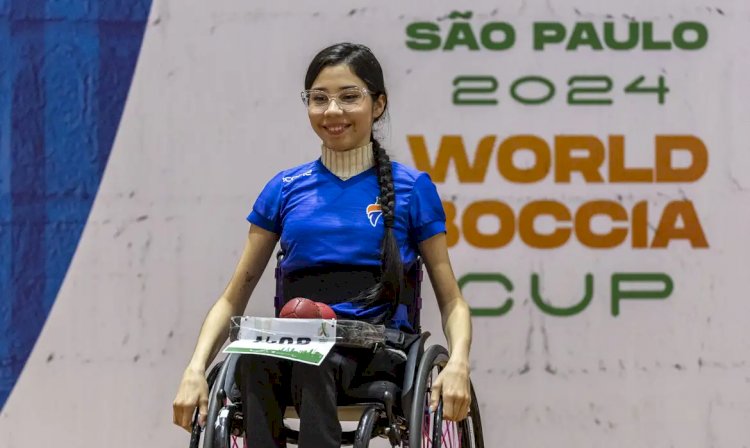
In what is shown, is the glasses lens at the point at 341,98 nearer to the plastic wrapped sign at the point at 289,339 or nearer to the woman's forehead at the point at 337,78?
the woman's forehead at the point at 337,78

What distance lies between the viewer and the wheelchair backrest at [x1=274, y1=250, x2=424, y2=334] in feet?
8.98

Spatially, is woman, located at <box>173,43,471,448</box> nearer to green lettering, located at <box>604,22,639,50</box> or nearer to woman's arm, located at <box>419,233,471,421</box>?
woman's arm, located at <box>419,233,471,421</box>

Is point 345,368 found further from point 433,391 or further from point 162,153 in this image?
point 162,153

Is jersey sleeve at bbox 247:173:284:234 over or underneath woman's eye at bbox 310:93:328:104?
underneath

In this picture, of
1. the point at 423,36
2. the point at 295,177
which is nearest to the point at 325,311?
the point at 295,177

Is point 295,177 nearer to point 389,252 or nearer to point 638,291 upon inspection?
point 389,252

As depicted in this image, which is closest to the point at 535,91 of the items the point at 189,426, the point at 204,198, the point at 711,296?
the point at 711,296

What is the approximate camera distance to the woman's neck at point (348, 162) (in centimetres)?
280

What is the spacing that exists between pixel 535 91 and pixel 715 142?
0.58 metres

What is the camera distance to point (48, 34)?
3768 millimetres

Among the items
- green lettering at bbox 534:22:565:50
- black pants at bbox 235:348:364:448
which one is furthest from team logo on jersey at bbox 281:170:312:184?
green lettering at bbox 534:22:565:50

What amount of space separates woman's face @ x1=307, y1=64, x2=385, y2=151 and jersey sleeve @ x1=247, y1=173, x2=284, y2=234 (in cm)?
16

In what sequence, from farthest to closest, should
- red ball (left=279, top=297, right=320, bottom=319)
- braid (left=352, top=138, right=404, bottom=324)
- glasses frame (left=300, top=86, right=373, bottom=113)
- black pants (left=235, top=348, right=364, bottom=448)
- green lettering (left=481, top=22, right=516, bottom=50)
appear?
green lettering (left=481, top=22, right=516, bottom=50) → glasses frame (left=300, top=86, right=373, bottom=113) → braid (left=352, top=138, right=404, bottom=324) → red ball (left=279, top=297, right=320, bottom=319) → black pants (left=235, top=348, right=364, bottom=448)

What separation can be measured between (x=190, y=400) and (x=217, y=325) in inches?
9.0
